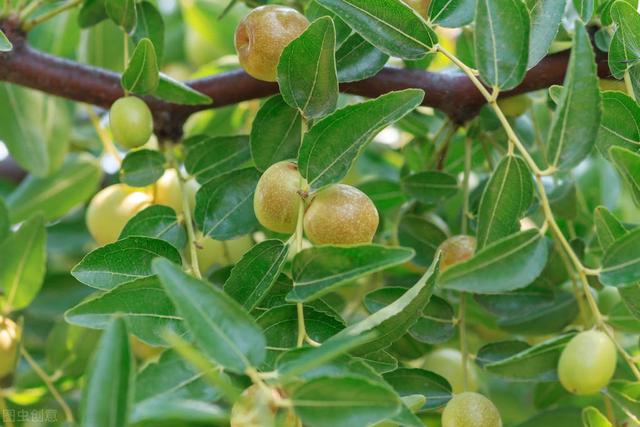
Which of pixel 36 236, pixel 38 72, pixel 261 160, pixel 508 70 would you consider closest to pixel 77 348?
pixel 36 236

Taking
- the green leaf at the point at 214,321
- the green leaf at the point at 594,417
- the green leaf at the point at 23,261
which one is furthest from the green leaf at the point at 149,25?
the green leaf at the point at 594,417

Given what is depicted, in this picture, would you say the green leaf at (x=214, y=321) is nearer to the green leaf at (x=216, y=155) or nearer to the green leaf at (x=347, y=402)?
the green leaf at (x=347, y=402)

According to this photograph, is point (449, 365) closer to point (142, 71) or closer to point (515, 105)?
point (515, 105)

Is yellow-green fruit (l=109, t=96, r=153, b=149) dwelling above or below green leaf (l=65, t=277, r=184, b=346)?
above

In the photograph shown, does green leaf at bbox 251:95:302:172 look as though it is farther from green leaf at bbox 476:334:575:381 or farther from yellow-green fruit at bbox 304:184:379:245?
green leaf at bbox 476:334:575:381

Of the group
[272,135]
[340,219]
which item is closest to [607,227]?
[340,219]

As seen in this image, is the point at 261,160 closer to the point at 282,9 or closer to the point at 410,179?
the point at 282,9

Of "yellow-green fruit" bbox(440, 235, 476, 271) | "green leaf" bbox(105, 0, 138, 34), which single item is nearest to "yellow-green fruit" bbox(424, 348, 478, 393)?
"yellow-green fruit" bbox(440, 235, 476, 271)
